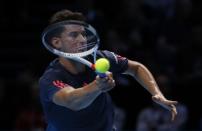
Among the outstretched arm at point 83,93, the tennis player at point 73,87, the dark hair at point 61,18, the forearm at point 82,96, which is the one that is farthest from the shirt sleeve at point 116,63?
the forearm at point 82,96

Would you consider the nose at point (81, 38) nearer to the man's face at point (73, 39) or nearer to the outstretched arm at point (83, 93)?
the man's face at point (73, 39)

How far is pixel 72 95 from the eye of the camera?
4.68 metres

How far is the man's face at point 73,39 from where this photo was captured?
512cm

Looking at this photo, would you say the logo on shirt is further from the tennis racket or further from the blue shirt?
the tennis racket

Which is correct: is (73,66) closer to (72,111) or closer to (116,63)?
(72,111)

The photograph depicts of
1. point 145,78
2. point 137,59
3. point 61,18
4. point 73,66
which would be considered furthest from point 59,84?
point 137,59

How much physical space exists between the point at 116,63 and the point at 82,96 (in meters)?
1.13

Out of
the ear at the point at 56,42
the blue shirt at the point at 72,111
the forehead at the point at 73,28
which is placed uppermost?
the forehead at the point at 73,28

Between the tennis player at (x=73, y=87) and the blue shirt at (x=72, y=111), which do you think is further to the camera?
the blue shirt at (x=72, y=111)

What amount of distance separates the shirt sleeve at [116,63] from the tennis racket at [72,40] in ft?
1.16

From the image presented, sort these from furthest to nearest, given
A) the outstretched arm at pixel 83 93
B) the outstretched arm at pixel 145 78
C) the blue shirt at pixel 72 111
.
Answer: the outstretched arm at pixel 145 78 < the blue shirt at pixel 72 111 < the outstretched arm at pixel 83 93

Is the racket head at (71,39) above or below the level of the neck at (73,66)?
above

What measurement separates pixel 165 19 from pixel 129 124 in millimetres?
1826

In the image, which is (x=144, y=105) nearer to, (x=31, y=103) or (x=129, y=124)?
(x=129, y=124)
